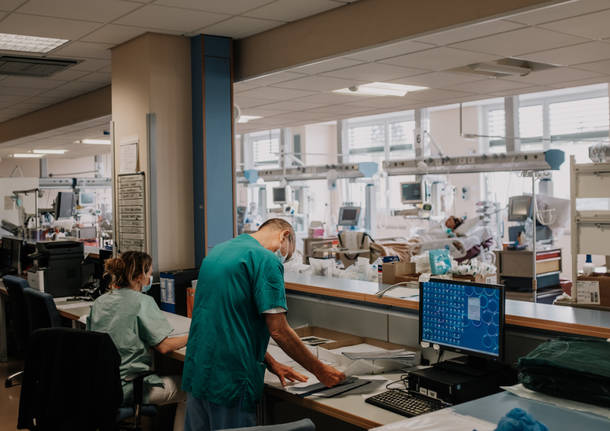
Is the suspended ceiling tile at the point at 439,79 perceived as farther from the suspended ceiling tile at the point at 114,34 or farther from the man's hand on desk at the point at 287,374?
the man's hand on desk at the point at 287,374

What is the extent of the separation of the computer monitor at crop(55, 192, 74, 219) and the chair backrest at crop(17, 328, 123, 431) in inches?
211

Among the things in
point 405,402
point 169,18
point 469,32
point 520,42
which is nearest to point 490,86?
point 520,42

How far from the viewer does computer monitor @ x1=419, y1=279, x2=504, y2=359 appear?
2396 millimetres

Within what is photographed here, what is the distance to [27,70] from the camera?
5.61 meters

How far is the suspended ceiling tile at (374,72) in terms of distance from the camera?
488 cm

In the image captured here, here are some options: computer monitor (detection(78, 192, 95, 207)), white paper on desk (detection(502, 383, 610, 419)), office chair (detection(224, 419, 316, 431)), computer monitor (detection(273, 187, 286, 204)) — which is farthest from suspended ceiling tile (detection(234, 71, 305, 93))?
computer monitor (detection(78, 192, 95, 207))

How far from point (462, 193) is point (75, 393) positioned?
10200 millimetres

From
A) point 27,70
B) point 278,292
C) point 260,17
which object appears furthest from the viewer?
point 27,70

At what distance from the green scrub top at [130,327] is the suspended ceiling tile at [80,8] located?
1.82 metres

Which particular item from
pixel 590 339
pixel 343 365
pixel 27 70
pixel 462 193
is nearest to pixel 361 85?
pixel 27 70

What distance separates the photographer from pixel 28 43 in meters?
4.82

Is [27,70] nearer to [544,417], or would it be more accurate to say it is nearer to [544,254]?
[544,417]

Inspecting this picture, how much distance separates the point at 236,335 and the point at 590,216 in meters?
2.49

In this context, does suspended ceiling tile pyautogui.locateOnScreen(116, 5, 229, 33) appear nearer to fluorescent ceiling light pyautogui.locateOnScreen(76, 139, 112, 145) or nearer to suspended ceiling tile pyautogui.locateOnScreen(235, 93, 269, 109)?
suspended ceiling tile pyautogui.locateOnScreen(235, 93, 269, 109)
